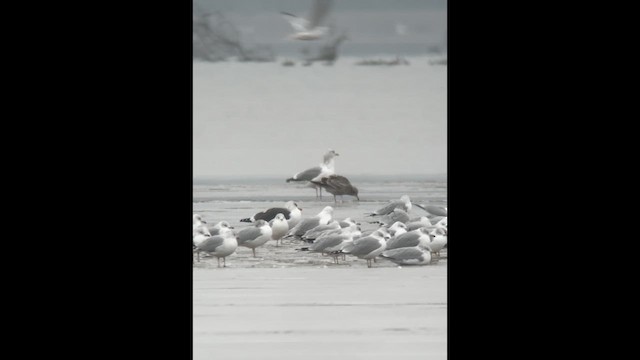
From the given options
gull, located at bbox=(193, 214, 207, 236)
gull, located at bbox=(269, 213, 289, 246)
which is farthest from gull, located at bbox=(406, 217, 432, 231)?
gull, located at bbox=(193, 214, 207, 236)

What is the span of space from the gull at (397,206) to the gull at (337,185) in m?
0.11

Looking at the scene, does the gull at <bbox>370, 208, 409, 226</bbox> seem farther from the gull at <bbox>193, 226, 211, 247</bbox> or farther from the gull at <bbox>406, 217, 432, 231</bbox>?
the gull at <bbox>193, 226, 211, 247</bbox>

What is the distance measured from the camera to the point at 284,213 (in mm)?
3145

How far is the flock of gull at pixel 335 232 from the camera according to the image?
3.11m

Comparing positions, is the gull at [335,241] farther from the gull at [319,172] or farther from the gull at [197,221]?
the gull at [197,221]

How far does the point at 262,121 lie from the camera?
124 inches
